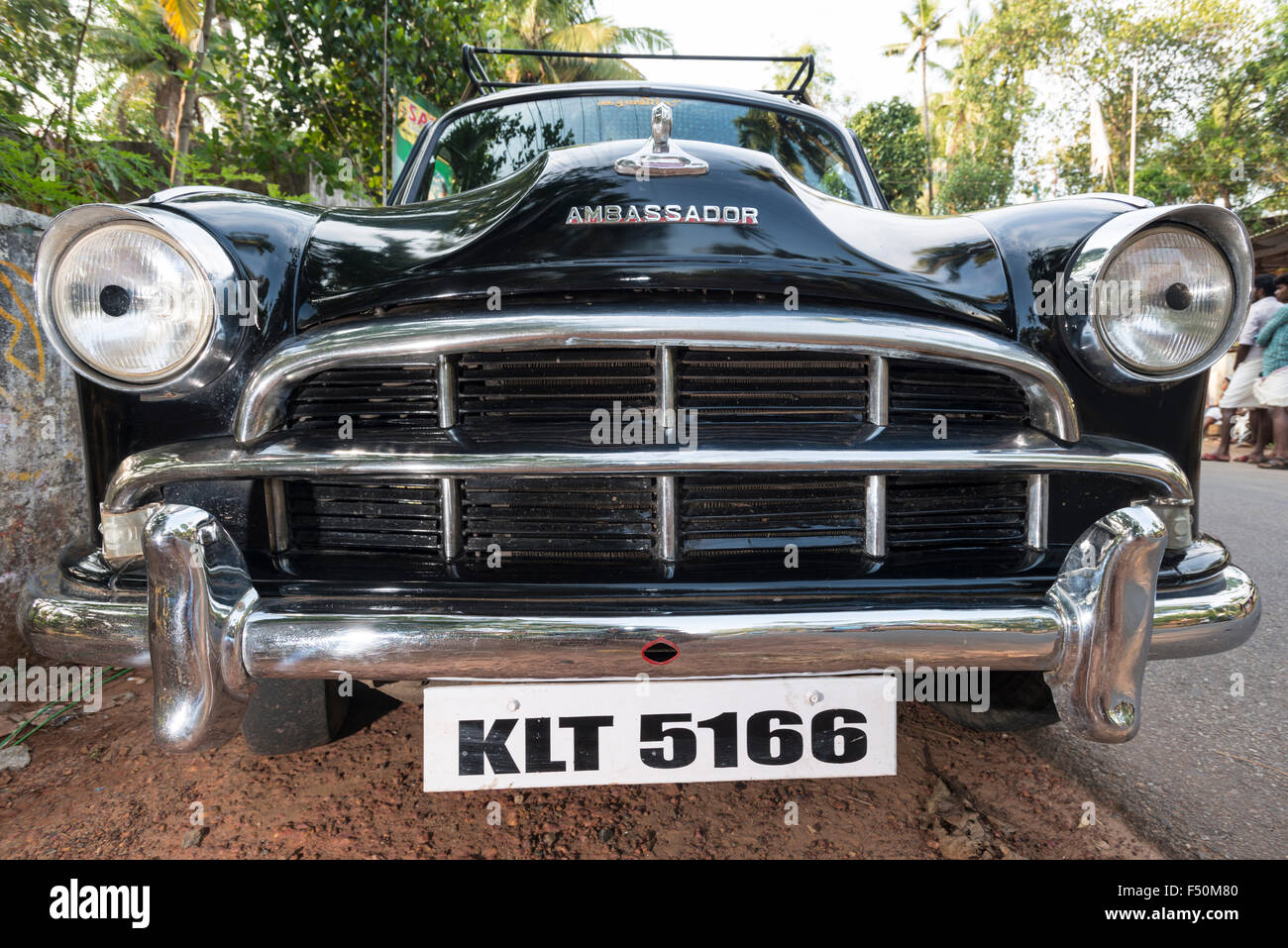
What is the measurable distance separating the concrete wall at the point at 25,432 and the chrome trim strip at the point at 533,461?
1235 millimetres

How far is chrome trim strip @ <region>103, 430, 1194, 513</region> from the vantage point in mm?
1134

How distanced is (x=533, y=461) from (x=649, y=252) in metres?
0.43

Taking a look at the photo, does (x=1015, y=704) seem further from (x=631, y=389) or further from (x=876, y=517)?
(x=631, y=389)

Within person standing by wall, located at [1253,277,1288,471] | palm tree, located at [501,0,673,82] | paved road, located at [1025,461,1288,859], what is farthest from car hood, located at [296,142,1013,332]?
palm tree, located at [501,0,673,82]

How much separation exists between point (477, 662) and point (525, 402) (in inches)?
18.4

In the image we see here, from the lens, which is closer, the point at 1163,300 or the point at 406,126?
the point at 1163,300

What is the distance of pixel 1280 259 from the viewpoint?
11.2m

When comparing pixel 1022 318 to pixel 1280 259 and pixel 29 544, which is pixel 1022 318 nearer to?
pixel 29 544

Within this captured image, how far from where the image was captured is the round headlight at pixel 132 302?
1149 millimetres

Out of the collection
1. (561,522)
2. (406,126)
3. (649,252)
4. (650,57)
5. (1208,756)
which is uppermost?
(406,126)

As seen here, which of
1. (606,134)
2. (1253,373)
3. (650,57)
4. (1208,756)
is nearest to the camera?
(1208,756)

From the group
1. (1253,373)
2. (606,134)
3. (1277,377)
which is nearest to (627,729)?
(606,134)

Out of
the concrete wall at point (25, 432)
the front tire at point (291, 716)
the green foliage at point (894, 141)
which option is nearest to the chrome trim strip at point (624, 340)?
the front tire at point (291, 716)

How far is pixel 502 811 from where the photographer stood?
4.83ft
